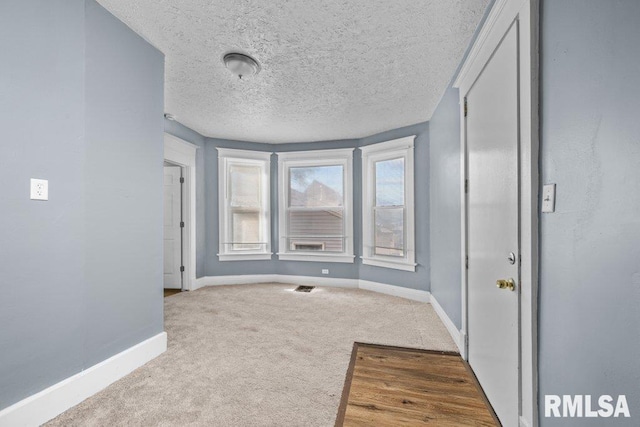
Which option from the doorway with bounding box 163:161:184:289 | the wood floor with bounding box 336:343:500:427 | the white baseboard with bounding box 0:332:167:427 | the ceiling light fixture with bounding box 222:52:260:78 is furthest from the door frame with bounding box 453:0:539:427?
the doorway with bounding box 163:161:184:289

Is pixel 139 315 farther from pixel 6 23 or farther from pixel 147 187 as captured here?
pixel 6 23

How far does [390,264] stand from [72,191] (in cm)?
382

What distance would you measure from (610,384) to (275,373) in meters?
1.87

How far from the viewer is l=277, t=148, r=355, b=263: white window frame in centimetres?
479

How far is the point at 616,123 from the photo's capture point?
2.80 ft

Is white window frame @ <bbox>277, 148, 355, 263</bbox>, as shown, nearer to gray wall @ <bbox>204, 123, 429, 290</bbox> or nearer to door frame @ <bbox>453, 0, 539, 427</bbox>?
gray wall @ <bbox>204, 123, 429, 290</bbox>

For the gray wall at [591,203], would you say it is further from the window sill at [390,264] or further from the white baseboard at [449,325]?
the window sill at [390,264]

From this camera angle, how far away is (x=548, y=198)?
119 centimetres

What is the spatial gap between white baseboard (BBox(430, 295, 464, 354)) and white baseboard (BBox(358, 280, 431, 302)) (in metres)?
0.21

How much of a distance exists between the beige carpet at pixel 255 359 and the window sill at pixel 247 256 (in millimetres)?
938

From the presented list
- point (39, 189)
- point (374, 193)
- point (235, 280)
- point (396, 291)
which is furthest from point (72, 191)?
point (396, 291)

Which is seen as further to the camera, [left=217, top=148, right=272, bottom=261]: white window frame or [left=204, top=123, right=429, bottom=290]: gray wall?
[left=217, top=148, right=272, bottom=261]: white window frame

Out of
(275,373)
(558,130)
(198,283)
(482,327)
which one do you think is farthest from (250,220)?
(558,130)

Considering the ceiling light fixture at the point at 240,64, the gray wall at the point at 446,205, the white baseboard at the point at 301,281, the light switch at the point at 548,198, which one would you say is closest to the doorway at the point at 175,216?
the white baseboard at the point at 301,281
